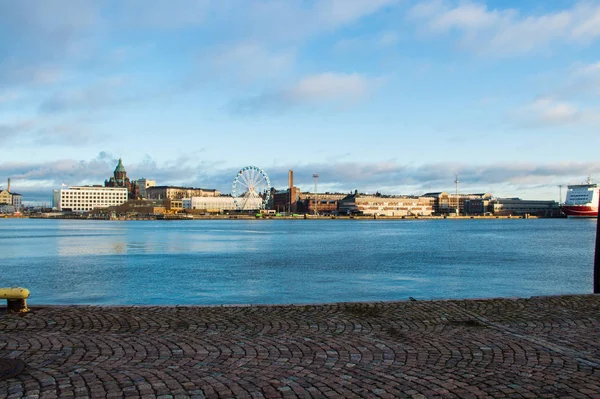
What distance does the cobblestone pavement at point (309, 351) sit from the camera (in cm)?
754

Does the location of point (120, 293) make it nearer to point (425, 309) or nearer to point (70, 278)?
point (70, 278)

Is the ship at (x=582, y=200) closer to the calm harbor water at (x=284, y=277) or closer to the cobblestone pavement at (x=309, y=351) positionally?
the calm harbor water at (x=284, y=277)

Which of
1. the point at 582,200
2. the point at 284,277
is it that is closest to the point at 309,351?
the point at 284,277

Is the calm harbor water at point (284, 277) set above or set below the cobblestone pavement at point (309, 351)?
Answer: below

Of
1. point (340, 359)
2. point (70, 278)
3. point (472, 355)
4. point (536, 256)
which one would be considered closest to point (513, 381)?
point (472, 355)

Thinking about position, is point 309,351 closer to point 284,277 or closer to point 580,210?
point 284,277

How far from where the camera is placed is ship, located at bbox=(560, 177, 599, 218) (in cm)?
16888

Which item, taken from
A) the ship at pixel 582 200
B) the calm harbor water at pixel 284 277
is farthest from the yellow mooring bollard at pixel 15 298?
the ship at pixel 582 200

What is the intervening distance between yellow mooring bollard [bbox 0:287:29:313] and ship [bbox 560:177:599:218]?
592 feet

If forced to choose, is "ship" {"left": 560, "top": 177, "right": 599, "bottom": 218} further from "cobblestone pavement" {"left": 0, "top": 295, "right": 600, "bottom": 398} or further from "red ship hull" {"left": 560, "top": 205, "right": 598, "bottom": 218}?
"cobblestone pavement" {"left": 0, "top": 295, "right": 600, "bottom": 398}

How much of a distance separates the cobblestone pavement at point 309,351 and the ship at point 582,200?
176m

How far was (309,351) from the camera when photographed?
9.45 m

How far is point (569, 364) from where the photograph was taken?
342 inches

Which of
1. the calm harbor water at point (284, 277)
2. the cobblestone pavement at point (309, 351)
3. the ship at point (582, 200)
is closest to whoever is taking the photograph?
the cobblestone pavement at point (309, 351)
